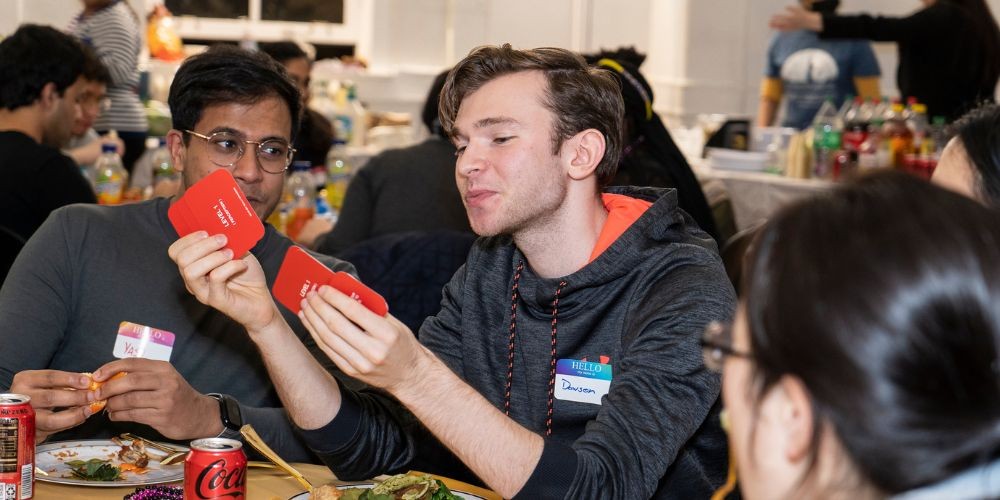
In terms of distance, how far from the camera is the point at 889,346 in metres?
0.83

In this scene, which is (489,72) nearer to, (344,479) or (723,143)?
(344,479)

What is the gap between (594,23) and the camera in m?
8.92

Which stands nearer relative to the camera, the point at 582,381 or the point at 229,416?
the point at 582,381

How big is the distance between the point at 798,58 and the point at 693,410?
531cm

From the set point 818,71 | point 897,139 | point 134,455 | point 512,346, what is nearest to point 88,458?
point 134,455

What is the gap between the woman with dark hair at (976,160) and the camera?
157cm

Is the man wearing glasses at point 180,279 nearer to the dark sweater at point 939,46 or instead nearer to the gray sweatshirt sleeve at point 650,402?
the gray sweatshirt sleeve at point 650,402

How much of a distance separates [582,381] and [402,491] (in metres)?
0.38

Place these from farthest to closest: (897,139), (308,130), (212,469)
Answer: (897,139) < (308,130) < (212,469)

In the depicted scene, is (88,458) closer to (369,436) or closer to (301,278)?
(369,436)

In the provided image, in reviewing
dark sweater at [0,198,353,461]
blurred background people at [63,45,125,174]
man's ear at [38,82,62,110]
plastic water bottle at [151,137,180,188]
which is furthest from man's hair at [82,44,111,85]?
dark sweater at [0,198,353,461]

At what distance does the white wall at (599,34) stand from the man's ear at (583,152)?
6.83 m

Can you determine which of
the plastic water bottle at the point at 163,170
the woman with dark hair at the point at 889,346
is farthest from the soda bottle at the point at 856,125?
the woman with dark hair at the point at 889,346

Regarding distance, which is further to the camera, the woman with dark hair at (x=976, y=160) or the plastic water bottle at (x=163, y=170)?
the plastic water bottle at (x=163, y=170)
